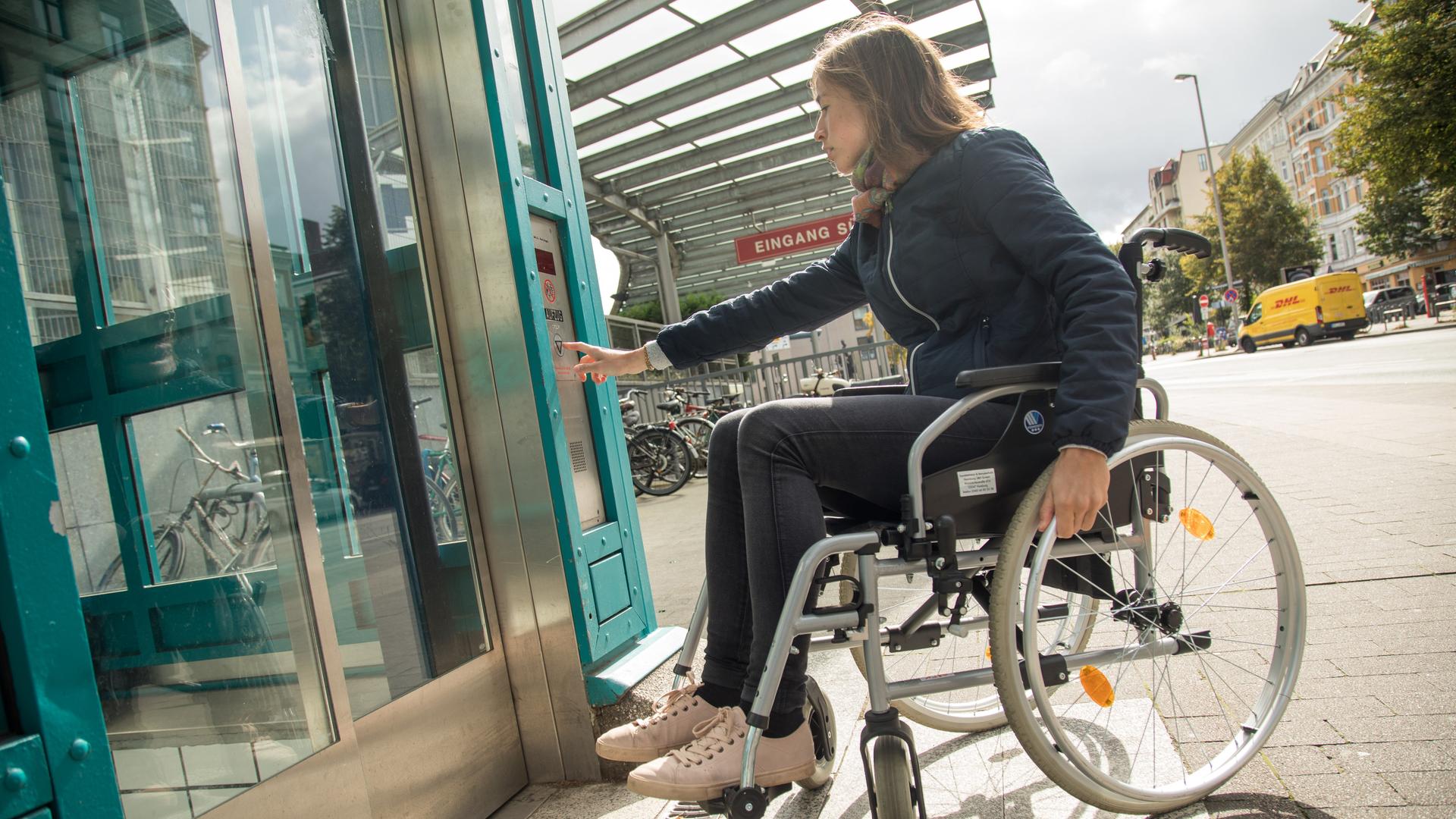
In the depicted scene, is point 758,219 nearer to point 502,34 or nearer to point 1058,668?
point 502,34

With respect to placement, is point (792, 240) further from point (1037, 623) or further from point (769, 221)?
point (1037, 623)

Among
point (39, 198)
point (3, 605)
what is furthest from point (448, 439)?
point (3, 605)

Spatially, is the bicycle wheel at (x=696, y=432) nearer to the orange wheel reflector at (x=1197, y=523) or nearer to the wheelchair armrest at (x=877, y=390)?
the wheelchair armrest at (x=877, y=390)

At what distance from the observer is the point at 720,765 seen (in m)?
1.52

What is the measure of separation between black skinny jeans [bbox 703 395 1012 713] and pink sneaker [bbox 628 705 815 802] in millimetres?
62

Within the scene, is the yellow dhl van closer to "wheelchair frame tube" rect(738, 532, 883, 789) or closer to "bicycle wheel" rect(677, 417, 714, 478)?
"bicycle wheel" rect(677, 417, 714, 478)

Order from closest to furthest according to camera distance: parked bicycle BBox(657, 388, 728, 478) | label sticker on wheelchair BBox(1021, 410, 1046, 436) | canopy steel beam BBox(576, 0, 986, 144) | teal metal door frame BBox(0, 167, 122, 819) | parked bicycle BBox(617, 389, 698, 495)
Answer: teal metal door frame BBox(0, 167, 122, 819), label sticker on wheelchair BBox(1021, 410, 1046, 436), canopy steel beam BBox(576, 0, 986, 144), parked bicycle BBox(617, 389, 698, 495), parked bicycle BBox(657, 388, 728, 478)

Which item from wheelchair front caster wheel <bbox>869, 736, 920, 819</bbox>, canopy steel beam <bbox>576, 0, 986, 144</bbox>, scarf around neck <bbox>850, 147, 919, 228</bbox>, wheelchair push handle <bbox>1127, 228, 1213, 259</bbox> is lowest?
wheelchair front caster wheel <bbox>869, 736, 920, 819</bbox>

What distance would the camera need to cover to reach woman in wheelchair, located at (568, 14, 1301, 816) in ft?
5.08

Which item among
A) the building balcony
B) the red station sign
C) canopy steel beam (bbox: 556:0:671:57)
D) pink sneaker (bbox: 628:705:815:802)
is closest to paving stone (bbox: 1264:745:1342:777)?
pink sneaker (bbox: 628:705:815:802)

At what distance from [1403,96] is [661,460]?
16.7m

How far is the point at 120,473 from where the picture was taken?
1521 mm

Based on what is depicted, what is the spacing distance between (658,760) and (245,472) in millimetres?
1014

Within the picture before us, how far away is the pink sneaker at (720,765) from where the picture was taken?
1.52 meters
